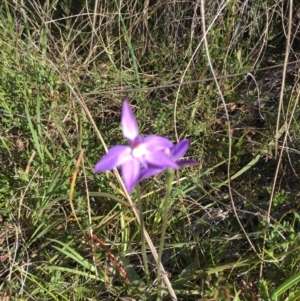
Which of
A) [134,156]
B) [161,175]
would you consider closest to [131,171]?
[134,156]

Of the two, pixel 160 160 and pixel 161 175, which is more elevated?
pixel 160 160

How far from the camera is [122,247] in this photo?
5.72 ft

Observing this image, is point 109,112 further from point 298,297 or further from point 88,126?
point 298,297

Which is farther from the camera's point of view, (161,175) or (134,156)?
(161,175)

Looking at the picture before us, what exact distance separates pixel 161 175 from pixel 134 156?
82 cm

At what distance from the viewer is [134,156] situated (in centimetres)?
104

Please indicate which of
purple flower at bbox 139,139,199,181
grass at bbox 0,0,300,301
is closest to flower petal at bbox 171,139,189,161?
purple flower at bbox 139,139,199,181

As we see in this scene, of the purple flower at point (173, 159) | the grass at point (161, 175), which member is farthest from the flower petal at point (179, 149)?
the grass at point (161, 175)

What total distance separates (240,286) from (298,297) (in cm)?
19

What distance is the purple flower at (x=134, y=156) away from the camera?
39.3 inches

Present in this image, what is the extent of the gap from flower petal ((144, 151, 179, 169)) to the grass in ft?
1.56

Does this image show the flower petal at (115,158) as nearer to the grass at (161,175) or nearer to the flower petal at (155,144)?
the flower petal at (155,144)

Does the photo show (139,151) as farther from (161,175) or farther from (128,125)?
(161,175)

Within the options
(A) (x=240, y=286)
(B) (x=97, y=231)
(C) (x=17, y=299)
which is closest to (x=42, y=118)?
(B) (x=97, y=231)
